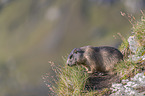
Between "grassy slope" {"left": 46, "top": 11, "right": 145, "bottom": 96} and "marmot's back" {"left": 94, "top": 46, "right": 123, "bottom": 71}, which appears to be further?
"marmot's back" {"left": 94, "top": 46, "right": 123, "bottom": 71}

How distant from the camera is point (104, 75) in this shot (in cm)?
757

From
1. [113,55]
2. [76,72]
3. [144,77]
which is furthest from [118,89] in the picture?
[76,72]

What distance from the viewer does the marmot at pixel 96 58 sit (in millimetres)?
7191

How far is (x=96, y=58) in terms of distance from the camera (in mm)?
7266

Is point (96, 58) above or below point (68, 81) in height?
above

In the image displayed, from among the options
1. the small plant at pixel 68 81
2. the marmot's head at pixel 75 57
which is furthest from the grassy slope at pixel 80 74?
the marmot's head at pixel 75 57

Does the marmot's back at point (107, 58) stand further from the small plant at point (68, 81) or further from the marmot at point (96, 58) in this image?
the small plant at point (68, 81)

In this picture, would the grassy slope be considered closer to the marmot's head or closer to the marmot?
the marmot

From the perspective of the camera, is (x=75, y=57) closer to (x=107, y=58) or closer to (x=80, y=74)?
(x=80, y=74)

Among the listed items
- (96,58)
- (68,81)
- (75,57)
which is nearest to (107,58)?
(96,58)

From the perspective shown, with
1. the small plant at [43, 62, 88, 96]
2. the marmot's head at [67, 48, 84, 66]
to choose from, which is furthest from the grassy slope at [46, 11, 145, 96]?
the marmot's head at [67, 48, 84, 66]

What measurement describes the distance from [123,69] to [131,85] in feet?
3.91

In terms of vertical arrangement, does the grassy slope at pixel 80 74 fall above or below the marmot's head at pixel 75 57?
below

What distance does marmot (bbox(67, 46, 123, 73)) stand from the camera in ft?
23.6
